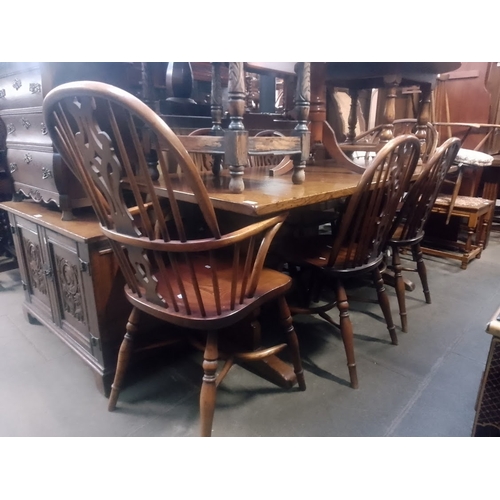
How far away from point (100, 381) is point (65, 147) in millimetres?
872

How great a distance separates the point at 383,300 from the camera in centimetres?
165

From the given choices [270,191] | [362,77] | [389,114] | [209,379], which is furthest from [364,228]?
[362,77]

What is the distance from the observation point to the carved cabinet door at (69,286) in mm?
1377

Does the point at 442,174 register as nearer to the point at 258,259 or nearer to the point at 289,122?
the point at 289,122

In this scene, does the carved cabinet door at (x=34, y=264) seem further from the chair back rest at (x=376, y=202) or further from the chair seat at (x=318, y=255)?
the chair back rest at (x=376, y=202)

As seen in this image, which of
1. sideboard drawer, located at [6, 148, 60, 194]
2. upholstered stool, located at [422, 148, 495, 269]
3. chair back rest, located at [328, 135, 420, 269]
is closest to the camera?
chair back rest, located at [328, 135, 420, 269]

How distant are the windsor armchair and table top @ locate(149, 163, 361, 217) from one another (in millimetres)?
54

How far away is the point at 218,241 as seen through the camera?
924 millimetres

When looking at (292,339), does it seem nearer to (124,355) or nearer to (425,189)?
(124,355)

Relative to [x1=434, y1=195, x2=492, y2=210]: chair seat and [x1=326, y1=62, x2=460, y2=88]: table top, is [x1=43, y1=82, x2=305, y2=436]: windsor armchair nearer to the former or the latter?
[x1=326, y1=62, x2=460, y2=88]: table top

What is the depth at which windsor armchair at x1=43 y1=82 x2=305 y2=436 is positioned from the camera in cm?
85

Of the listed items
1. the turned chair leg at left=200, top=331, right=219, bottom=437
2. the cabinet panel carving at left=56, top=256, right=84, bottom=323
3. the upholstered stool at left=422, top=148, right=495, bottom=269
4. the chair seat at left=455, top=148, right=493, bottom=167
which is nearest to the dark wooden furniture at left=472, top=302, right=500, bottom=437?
the turned chair leg at left=200, top=331, right=219, bottom=437
